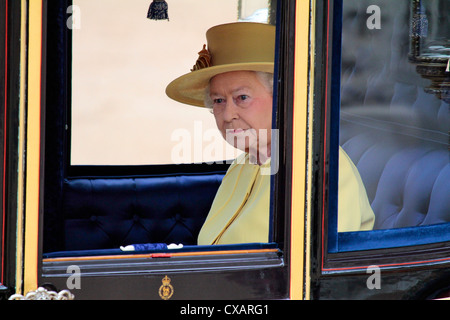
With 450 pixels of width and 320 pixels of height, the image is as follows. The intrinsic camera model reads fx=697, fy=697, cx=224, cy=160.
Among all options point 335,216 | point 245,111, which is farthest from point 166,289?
point 245,111

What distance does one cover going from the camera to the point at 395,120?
216 cm

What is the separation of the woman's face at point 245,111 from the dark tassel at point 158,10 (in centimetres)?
34

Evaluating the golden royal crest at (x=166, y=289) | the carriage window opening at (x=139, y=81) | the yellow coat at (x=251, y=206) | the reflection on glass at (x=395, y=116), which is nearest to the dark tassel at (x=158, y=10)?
the carriage window opening at (x=139, y=81)

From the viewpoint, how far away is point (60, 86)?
9.68ft

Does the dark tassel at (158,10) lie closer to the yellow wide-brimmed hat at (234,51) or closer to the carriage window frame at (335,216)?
the yellow wide-brimmed hat at (234,51)

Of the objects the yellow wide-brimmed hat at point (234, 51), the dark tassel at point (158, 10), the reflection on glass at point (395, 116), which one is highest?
the dark tassel at point (158, 10)

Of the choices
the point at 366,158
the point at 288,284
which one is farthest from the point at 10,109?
the point at 366,158

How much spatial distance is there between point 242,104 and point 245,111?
34 millimetres

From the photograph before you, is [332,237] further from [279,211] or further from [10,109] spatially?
[10,109]

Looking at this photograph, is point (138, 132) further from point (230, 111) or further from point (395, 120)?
point (395, 120)

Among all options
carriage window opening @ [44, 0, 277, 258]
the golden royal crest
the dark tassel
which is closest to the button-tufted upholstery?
carriage window opening @ [44, 0, 277, 258]

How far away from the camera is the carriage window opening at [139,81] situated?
2.89 m

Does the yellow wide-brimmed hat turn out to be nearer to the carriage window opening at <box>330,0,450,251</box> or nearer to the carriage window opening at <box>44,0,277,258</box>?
the carriage window opening at <box>44,0,277,258</box>

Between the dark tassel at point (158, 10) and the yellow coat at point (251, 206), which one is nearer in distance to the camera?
the yellow coat at point (251, 206)
